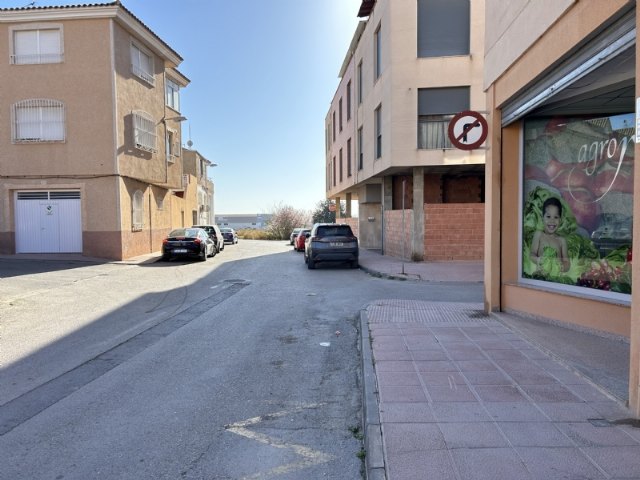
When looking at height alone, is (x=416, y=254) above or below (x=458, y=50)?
below

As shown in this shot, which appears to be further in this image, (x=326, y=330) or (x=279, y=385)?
(x=326, y=330)

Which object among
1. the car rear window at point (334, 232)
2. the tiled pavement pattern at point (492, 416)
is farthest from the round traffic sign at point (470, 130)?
the car rear window at point (334, 232)

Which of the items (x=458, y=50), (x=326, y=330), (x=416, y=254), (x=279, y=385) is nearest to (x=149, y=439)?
(x=279, y=385)

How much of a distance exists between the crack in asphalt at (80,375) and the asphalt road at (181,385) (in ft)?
0.07

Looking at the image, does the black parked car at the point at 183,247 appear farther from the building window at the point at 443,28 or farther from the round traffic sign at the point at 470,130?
the round traffic sign at the point at 470,130

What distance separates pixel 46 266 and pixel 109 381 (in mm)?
13384

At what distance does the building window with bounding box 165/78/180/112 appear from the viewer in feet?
84.7

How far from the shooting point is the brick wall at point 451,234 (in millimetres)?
17422

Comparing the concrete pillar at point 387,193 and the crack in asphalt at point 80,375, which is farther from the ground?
the concrete pillar at point 387,193

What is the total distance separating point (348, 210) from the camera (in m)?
35.5

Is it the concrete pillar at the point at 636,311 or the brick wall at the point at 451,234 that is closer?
the concrete pillar at the point at 636,311

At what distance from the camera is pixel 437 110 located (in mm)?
17281

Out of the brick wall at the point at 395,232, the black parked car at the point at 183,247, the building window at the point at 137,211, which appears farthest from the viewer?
the building window at the point at 137,211

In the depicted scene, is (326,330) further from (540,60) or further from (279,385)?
(540,60)
